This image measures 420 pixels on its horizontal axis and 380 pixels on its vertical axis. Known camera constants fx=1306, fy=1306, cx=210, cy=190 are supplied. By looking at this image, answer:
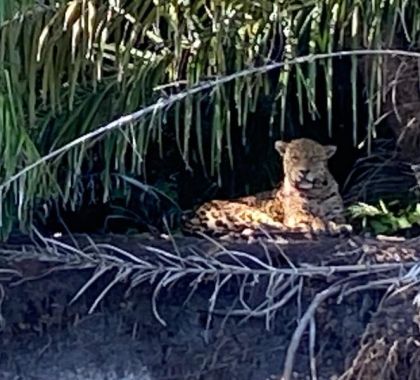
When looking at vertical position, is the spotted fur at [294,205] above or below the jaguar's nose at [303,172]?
below

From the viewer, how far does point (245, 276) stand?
10.1 feet

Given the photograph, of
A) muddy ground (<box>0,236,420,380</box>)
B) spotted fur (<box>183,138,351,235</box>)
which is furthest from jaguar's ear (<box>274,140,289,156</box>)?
muddy ground (<box>0,236,420,380</box>)

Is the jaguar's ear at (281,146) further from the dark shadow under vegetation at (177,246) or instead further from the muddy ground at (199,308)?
the muddy ground at (199,308)

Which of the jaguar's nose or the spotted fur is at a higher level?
the jaguar's nose

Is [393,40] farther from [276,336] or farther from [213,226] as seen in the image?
[276,336]

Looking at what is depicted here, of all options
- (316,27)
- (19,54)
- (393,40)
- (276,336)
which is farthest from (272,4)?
(276,336)

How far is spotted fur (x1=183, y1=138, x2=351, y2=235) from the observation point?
3.66m

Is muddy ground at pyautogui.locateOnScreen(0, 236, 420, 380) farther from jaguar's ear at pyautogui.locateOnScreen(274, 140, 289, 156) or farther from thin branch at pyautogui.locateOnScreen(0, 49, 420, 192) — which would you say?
jaguar's ear at pyautogui.locateOnScreen(274, 140, 289, 156)

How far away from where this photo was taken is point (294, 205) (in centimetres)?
371

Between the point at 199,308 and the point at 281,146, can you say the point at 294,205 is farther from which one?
the point at 199,308

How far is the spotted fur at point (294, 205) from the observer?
12.0 ft

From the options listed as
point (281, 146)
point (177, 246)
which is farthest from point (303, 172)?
point (177, 246)

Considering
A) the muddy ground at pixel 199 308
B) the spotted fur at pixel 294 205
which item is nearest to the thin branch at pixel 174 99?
the muddy ground at pixel 199 308

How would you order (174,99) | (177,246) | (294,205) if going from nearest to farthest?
(174,99)
(177,246)
(294,205)
